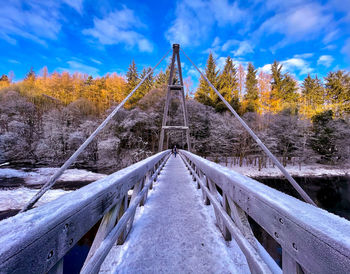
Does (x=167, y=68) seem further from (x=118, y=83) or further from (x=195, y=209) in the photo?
(x=195, y=209)

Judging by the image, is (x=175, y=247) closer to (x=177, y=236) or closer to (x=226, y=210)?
(x=177, y=236)

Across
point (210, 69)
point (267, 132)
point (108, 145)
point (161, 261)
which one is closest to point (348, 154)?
Answer: point (267, 132)

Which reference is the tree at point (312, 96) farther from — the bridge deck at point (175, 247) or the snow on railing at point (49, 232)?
the snow on railing at point (49, 232)

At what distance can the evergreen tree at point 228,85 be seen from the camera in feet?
73.2

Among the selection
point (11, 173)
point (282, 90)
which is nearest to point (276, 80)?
point (282, 90)

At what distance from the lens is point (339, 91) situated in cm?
2183

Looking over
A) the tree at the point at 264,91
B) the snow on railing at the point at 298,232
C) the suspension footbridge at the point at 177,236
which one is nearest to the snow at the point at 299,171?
the tree at the point at 264,91

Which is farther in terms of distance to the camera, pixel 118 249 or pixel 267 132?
pixel 267 132

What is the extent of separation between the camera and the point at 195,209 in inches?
93.1

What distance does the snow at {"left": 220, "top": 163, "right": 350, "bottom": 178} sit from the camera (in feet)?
55.0

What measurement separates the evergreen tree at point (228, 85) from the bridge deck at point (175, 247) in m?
21.0

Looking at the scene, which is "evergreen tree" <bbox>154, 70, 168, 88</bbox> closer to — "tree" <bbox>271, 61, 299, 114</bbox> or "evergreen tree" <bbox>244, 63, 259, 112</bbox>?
"evergreen tree" <bbox>244, 63, 259, 112</bbox>

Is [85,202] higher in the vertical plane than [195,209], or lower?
higher

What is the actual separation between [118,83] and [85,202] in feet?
110
